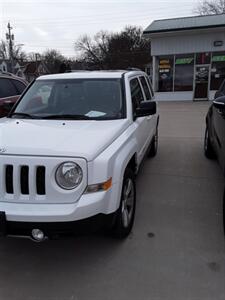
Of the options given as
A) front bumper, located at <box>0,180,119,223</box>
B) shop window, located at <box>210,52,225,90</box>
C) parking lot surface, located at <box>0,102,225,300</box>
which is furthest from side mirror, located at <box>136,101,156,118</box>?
shop window, located at <box>210,52,225,90</box>

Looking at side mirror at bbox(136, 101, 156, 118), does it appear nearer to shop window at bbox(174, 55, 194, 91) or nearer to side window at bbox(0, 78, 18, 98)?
side window at bbox(0, 78, 18, 98)

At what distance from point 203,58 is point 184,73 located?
1.35 metres

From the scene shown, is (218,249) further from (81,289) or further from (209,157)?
(209,157)

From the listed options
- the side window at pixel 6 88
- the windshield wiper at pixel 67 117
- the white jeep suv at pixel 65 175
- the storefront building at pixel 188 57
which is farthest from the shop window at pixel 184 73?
the windshield wiper at pixel 67 117

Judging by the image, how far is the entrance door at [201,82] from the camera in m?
17.4

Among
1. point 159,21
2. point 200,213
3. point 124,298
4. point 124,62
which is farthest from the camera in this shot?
point 124,62

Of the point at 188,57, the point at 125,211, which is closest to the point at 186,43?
the point at 188,57

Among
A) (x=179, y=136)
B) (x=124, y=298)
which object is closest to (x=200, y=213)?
(x=124, y=298)

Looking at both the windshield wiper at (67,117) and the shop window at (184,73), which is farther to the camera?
the shop window at (184,73)

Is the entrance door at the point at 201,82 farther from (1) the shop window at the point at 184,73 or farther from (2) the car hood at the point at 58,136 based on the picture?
(2) the car hood at the point at 58,136

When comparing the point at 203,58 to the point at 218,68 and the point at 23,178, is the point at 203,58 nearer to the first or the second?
the point at 218,68

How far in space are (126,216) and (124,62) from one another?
1994 inches

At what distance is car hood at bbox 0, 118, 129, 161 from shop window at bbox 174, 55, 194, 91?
15336 mm

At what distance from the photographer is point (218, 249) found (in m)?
3.09
